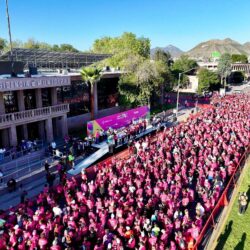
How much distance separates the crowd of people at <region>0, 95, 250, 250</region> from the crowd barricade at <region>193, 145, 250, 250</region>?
359mm

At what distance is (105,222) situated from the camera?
12.1m

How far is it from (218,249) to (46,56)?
2961 centimetres

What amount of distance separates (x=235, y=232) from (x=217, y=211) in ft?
5.11

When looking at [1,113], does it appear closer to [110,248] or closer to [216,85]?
[110,248]

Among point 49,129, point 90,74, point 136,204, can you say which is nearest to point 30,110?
point 49,129

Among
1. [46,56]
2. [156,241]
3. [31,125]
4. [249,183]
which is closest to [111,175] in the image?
[156,241]

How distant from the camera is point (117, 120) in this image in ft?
96.4

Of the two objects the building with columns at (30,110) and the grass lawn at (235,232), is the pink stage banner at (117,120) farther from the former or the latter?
the grass lawn at (235,232)

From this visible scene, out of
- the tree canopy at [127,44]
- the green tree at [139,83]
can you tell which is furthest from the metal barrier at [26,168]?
the tree canopy at [127,44]

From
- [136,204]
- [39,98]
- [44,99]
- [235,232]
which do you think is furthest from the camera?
[44,99]

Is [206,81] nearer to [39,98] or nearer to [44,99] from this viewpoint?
[44,99]

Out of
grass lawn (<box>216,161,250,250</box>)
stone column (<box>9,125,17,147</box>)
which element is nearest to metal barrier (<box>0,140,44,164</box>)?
stone column (<box>9,125,17,147</box>)

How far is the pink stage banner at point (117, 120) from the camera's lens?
2559 cm

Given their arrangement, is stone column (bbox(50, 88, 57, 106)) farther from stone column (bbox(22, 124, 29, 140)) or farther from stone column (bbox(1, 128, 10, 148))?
stone column (bbox(1, 128, 10, 148))
